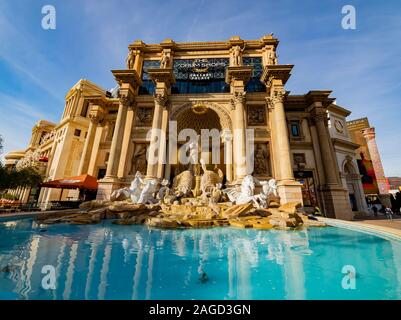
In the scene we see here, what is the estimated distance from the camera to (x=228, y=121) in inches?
647

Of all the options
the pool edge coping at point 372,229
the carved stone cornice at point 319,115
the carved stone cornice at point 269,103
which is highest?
the carved stone cornice at point 269,103

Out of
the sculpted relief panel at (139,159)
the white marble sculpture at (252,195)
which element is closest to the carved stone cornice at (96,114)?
the sculpted relief panel at (139,159)

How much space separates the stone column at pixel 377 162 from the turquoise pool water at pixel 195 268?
3074 centimetres

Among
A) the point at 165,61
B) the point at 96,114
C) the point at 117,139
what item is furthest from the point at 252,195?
the point at 96,114

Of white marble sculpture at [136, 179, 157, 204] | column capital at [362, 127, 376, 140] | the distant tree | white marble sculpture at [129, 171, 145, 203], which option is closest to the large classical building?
white marble sculpture at [129, 171, 145, 203]

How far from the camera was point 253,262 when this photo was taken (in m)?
3.76

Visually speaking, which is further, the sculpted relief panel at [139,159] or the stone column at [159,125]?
the sculpted relief panel at [139,159]

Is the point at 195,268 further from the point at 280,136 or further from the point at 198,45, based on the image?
the point at 198,45

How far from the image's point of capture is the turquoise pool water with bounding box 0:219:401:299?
2.55 metres

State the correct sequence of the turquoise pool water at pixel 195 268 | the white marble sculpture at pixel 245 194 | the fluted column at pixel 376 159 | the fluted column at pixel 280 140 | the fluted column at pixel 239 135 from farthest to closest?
the fluted column at pixel 376 159, the fluted column at pixel 239 135, the fluted column at pixel 280 140, the white marble sculpture at pixel 245 194, the turquoise pool water at pixel 195 268

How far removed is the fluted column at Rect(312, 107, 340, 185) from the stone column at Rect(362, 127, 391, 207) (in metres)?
18.5

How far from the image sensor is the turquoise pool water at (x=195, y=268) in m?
2.55

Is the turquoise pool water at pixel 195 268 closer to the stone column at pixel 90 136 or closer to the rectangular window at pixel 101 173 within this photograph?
the rectangular window at pixel 101 173

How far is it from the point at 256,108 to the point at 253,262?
1647 cm
